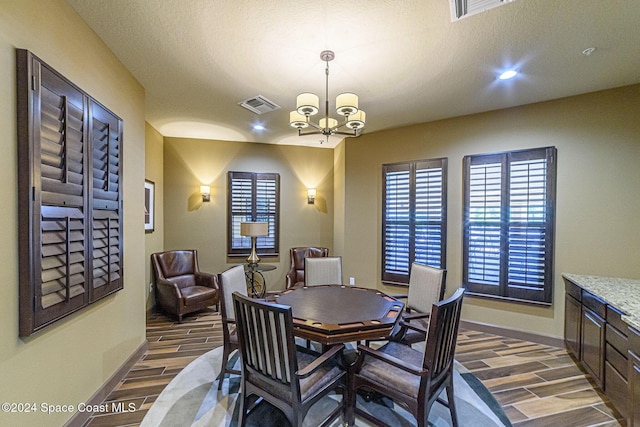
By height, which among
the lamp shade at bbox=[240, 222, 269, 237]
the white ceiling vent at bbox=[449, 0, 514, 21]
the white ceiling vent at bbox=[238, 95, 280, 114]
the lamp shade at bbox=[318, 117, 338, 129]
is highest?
the white ceiling vent at bbox=[449, 0, 514, 21]

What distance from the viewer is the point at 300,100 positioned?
7.36 ft

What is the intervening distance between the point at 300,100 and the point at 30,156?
1718 millimetres

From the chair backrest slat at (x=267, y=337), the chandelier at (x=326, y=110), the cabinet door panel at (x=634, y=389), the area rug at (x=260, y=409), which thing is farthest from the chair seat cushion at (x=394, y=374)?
the chandelier at (x=326, y=110)

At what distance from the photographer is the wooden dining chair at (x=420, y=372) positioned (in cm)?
162

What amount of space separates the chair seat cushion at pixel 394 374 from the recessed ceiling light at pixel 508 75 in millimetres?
2699

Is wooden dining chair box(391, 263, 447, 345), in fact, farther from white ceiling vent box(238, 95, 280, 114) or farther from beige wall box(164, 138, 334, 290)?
beige wall box(164, 138, 334, 290)

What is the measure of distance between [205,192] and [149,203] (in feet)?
3.10

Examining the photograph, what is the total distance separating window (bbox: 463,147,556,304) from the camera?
3.24 meters

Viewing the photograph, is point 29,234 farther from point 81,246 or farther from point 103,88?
point 103,88

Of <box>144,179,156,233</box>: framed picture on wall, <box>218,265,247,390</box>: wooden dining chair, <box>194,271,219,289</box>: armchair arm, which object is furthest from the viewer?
<box>194,271,219,289</box>: armchair arm

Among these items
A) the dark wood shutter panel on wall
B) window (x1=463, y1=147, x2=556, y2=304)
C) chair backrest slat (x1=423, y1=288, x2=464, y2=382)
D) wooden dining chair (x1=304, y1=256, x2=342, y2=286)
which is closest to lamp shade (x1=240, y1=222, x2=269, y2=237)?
wooden dining chair (x1=304, y1=256, x2=342, y2=286)

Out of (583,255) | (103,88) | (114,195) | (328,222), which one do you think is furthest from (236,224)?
(583,255)

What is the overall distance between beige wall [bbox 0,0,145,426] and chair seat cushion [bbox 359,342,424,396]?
1.96 meters

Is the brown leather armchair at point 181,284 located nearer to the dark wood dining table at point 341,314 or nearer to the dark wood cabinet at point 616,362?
the dark wood dining table at point 341,314
